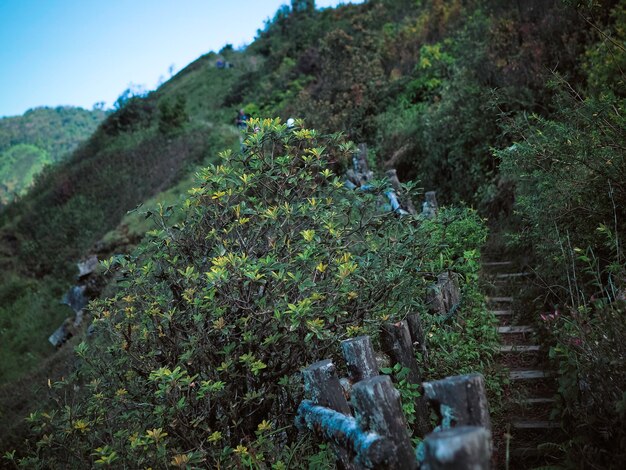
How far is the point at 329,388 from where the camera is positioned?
2.56 metres

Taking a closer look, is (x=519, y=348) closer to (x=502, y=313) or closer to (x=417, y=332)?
(x=502, y=313)

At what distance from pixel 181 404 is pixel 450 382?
201 centimetres

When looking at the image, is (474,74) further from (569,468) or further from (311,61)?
(311,61)

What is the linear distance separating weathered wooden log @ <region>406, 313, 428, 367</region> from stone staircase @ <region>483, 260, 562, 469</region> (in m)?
0.88

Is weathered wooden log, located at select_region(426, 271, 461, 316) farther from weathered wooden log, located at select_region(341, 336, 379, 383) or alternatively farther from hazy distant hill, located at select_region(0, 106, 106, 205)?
hazy distant hill, located at select_region(0, 106, 106, 205)

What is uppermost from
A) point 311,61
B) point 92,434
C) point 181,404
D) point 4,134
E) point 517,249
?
point 4,134

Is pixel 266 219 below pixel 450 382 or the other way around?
the other way around

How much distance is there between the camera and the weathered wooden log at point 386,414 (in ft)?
6.18

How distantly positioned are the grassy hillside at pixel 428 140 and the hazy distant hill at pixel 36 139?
30171 millimetres

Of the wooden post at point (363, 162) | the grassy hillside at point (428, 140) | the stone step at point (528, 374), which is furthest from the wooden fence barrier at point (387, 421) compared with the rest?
the wooden post at point (363, 162)

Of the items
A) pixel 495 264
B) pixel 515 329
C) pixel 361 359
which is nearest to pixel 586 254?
A: pixel 515 329

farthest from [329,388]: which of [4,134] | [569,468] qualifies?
[4,134]

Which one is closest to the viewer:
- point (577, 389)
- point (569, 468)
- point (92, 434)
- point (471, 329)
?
point (569, 468)

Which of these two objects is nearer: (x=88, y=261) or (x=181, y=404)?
(x=181, y=404)
